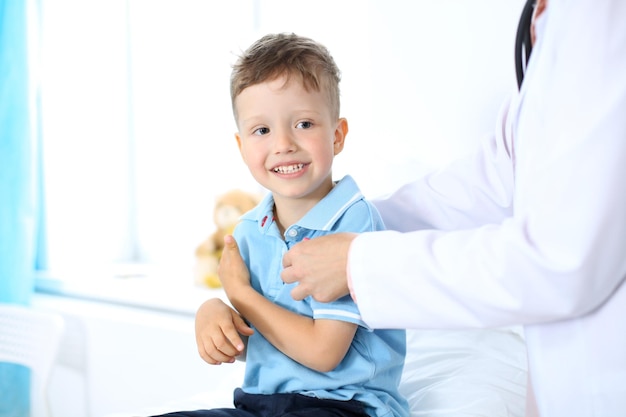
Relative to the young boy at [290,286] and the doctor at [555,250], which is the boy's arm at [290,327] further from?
the doctor at [555,250]

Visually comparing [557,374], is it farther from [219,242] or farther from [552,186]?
[219,242]

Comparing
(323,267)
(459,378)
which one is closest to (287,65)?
(323,267)

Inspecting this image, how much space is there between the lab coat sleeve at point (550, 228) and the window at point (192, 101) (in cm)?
116

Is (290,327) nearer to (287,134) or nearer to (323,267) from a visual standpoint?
(323,267)

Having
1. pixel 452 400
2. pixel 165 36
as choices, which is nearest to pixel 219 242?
pixel 165 36

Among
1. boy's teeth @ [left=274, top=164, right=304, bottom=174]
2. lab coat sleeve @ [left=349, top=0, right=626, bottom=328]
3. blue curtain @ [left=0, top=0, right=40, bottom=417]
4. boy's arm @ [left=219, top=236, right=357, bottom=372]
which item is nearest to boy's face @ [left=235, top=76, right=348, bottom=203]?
boy's teeth @ [left=274, top=164, right=304, bottom=174]

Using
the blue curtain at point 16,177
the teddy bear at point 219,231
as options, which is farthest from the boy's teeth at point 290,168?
the blue curtain at point 16,177

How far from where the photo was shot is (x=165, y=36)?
290 centimetres

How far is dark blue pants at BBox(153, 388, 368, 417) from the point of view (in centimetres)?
102

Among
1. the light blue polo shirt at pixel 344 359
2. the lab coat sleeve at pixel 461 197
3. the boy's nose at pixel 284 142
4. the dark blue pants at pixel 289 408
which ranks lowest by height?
the dark blue pants at pixel 289 408

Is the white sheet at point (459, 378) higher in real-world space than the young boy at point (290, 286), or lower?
lower

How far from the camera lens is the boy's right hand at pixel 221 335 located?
1.07 m

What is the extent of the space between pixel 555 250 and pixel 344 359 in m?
0.46

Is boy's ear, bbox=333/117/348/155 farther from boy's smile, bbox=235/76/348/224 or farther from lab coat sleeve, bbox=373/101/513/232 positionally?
lab coat sleeve, bbox=373/101/513/232
